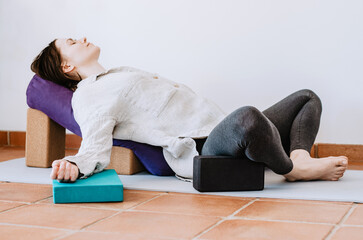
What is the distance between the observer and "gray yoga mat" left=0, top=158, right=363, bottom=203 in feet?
4.86

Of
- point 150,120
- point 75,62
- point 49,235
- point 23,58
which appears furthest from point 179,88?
point 23,58

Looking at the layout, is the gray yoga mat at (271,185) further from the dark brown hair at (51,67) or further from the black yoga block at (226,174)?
the dark brown hair at (51,67)

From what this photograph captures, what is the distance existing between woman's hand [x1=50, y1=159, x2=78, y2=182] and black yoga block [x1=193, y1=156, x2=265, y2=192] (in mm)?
389

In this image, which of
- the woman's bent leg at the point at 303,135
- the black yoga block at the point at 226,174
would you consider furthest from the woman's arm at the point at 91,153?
the woman's bent leg at the point at 303,135

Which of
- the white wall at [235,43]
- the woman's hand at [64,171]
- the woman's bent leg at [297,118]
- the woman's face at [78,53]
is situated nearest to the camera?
the woman's hand at [64,171]

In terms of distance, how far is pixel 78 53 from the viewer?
201 centimetres

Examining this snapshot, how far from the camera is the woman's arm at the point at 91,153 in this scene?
1.41 meters

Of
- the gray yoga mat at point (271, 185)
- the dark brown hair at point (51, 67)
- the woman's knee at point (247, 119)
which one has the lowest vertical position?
the gray yoga mat at point (271, 185)

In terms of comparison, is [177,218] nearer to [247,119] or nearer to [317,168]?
[247,119]

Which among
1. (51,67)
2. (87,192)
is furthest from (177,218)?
(51,67)

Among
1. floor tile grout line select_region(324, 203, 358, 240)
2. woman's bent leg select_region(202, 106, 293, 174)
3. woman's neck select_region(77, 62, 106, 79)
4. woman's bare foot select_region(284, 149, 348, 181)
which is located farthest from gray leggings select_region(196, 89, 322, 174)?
woman's neck select_region(77, 62, 106, 79)

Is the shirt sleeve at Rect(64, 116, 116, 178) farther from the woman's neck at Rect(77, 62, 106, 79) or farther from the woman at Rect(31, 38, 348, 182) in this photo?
the woman's neck at Rect(77, 62, 106, 79)

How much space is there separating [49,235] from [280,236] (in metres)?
0.51

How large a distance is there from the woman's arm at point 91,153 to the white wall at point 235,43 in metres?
1.00
